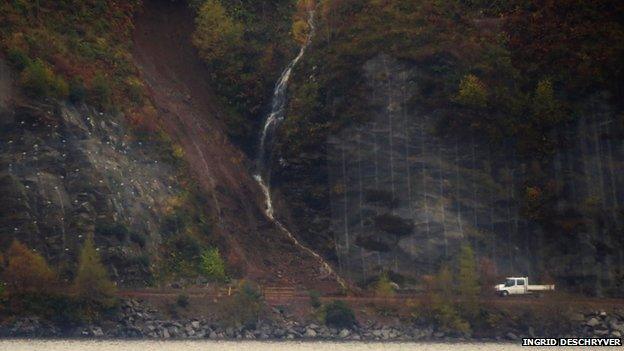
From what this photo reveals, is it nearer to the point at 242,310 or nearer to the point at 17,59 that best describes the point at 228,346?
the point at 242,310

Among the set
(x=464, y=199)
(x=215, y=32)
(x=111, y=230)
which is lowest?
(x=111, y=230)

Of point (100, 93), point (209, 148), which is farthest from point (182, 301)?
point (209, 148)

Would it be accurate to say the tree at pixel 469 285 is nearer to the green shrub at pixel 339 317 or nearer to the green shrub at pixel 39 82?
the green shrub at pixel 339 317

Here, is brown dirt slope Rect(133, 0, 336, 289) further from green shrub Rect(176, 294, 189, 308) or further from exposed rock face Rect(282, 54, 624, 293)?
green shrub Rect(176, 294, 189, 308)

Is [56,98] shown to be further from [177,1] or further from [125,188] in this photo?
[177,1]

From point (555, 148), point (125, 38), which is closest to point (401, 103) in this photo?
point (555, 148)

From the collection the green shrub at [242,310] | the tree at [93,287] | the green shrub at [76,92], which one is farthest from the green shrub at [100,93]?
the green shrub at [242,310]

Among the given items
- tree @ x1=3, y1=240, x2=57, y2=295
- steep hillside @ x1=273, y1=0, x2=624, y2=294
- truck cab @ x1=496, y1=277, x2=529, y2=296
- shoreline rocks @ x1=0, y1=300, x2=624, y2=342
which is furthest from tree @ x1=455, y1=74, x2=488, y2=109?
tree @ x1=3, y1=240, x2=57, y2=295
